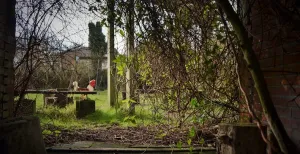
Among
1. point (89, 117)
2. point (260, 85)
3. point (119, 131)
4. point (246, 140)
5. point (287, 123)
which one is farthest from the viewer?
point (89, 117)

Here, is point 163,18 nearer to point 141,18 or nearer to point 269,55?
point 141,18

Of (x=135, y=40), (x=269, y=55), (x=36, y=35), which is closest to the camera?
(x=269, y=55)

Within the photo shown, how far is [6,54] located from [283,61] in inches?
121

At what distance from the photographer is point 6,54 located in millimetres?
2908

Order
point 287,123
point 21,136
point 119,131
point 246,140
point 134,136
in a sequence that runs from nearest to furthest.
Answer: point 287,123 → point 246,140 → point 21,136 → point 134,136 → point 119,131

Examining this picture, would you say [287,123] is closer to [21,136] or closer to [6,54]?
[21,136]

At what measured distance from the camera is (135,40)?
321 cm

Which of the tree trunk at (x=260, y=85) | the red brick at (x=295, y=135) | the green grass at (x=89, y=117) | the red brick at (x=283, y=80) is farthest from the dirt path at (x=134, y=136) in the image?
the tree trunk at (x=260, y=85)

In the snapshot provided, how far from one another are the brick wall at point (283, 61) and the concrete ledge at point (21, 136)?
2623mm

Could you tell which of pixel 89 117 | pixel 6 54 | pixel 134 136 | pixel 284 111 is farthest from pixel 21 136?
pixel 89 117

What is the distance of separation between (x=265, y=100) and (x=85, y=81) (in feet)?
37.3

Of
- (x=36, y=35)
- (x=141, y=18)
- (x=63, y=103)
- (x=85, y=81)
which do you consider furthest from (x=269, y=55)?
(x=85, y=81)

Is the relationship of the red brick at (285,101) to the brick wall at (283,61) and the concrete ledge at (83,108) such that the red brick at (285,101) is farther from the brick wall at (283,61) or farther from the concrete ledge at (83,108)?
the concrete ledge at (83,108)

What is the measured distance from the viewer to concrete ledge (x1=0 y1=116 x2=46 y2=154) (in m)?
2.46
